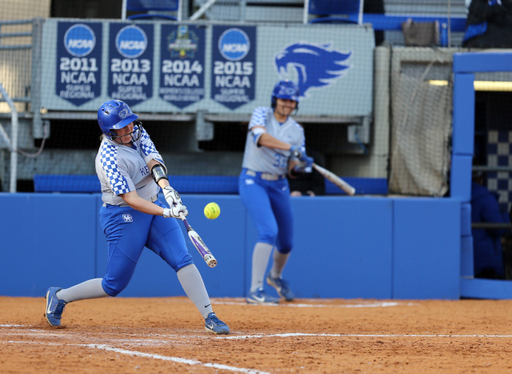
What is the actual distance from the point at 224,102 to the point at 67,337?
5832 millimetres

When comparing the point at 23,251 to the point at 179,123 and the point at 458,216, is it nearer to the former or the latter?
the point at 179,123

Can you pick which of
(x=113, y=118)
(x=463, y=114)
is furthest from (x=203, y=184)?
(x=113, y=118)

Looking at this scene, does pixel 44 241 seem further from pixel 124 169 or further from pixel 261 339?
pixel 261 339

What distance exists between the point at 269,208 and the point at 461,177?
2648mm

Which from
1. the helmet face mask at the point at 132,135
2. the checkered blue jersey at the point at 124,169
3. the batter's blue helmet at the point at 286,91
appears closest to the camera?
the checkered blue jersey at the point at 124,169

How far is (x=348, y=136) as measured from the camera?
9766mm

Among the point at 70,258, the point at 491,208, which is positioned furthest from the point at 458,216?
the point at 70,258

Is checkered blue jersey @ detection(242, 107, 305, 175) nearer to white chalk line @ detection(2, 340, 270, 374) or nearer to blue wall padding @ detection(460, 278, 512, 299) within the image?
blue wall padding @ detection(460, 278, 512, 299)

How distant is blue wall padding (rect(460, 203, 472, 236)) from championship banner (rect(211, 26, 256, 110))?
349cm

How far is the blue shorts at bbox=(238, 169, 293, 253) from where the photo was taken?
21.0 ft

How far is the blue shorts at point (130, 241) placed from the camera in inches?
175

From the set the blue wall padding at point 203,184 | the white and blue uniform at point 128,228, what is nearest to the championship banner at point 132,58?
the blue wall padding at point 203,184

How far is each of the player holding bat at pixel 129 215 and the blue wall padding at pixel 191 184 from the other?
4.02m

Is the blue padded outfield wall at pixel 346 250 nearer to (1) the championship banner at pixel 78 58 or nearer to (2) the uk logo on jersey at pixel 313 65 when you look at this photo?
(2) the uk logo on jersey at pixel 313 65
